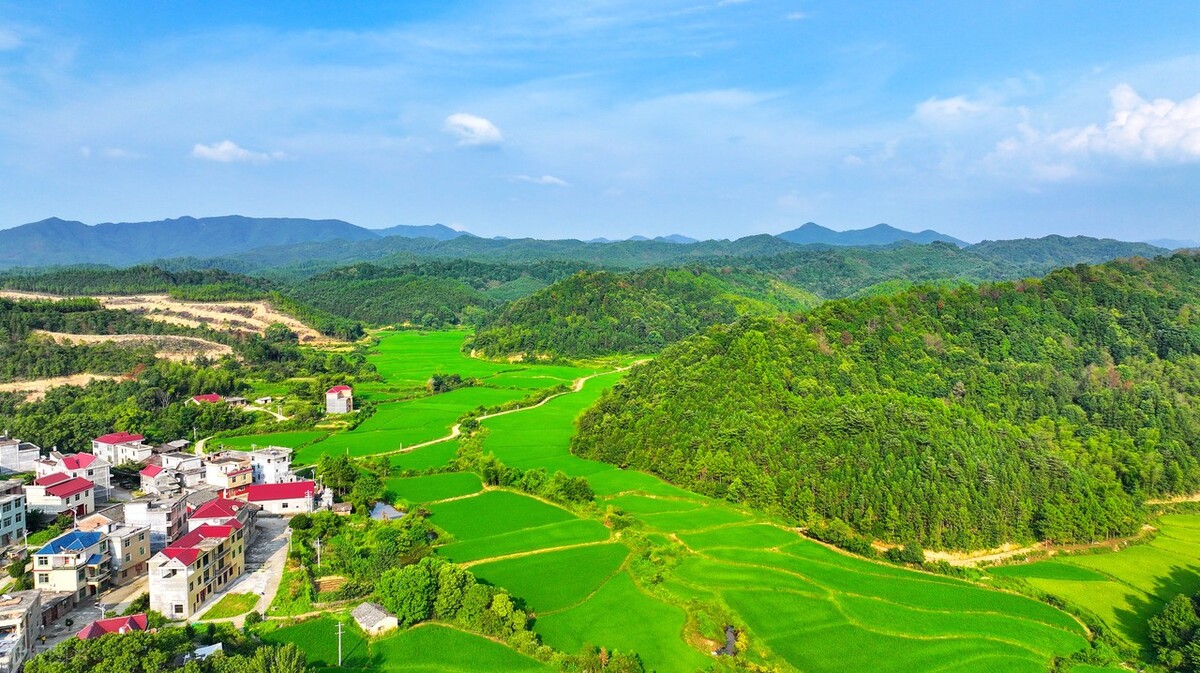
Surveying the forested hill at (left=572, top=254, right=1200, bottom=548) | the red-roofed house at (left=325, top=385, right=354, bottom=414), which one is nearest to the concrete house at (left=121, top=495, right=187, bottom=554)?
the forested hill at (left=572, top=254, right=1200, bottom=548)

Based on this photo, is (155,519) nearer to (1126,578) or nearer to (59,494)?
(59,494)

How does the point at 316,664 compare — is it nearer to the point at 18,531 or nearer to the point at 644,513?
the point at 644,513

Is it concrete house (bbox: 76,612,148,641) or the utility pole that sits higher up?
concrete house (bbox: 76,612,148,641)

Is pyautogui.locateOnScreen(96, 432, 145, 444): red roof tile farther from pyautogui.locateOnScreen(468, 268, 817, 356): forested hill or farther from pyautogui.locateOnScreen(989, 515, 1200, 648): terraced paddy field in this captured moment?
pyautogui.locateOnScreen(468, 268, 817, 356): forested hill

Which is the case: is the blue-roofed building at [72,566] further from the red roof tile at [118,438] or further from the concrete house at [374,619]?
the red roof tile at [118,438]

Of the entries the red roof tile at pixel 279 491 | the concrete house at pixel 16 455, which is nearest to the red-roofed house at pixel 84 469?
the concrete house at pixel 16 455
